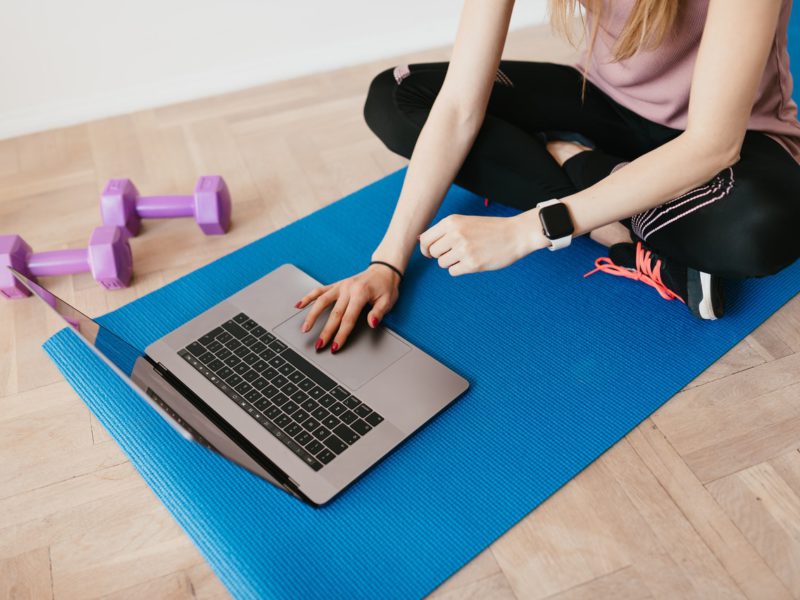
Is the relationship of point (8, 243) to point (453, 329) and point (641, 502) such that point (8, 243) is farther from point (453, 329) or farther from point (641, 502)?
point (641, 502)

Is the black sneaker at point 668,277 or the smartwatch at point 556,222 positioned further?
the black sneaker at point 668,277

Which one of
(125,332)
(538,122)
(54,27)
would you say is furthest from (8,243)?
(538,122)

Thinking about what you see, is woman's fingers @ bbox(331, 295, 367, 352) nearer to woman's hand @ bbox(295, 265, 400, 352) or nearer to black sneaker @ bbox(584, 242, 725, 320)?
woman's hand @ bbox(295, 265, 400, 352)

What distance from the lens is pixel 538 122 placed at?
51.2 inches

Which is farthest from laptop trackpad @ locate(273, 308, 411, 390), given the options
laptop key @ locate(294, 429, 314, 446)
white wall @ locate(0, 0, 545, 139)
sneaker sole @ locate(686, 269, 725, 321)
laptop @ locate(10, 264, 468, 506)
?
white wall @ locate(0, 0, 545, 139)

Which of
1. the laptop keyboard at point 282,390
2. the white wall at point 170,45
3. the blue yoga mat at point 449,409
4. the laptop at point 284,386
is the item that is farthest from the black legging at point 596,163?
the white wall at point 170,45

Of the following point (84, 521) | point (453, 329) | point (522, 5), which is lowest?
point (84, 521)

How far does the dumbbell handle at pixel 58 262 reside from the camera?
4.46 ft

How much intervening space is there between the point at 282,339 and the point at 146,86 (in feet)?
4.11

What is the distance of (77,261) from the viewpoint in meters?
1.36

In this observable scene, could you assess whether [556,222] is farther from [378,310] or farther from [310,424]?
[310,424]

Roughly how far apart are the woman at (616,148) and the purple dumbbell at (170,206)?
1.27ft

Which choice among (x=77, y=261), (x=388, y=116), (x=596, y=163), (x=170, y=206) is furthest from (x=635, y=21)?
(x=77, y=261)

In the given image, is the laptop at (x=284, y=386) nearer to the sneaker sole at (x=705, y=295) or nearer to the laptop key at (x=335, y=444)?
the laptop key at (x=335, y=444)
